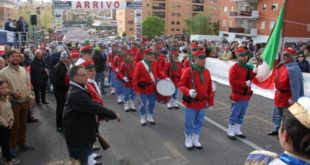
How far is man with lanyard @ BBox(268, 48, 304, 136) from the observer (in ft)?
21.8

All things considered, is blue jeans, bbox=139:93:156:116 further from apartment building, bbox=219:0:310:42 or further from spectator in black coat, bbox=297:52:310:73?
apartment building, bbox=219:0:310:42

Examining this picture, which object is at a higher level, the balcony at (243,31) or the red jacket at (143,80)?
the balcony at (243,31)

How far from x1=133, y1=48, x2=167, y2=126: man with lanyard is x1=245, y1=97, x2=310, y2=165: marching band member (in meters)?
6.55

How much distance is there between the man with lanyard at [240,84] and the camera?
6.92 metres

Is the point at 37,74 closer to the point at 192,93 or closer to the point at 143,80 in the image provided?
the point at 143,80

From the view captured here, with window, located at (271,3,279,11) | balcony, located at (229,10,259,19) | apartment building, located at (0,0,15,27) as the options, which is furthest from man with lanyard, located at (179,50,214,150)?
apartment building, located at (0,0,15,27)

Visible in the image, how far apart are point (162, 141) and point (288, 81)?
2998 millimetres

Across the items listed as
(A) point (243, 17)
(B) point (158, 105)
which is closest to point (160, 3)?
(A) point (243, 17)

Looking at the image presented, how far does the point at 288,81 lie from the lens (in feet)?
22.2

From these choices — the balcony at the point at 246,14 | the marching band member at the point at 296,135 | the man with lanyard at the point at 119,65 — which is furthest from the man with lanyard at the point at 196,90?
the balcony at the point at 246,14

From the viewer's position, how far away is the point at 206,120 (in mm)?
8688

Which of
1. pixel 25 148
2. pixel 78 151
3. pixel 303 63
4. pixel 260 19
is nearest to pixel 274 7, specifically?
pixel 260 19

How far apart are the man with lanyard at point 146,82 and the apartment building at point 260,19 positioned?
3603cm

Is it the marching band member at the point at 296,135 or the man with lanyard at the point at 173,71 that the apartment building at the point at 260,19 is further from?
the marching band member at the point at 296,135
